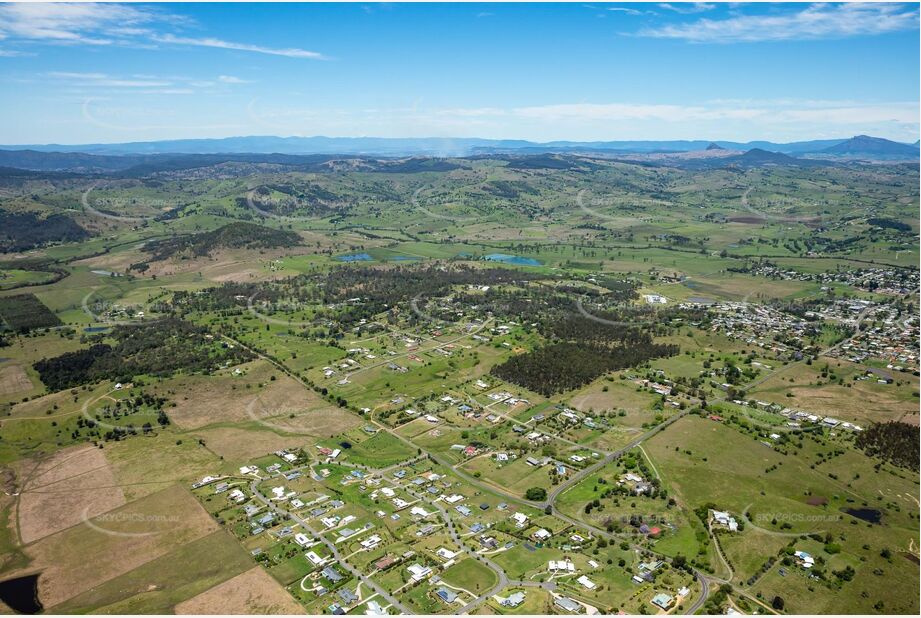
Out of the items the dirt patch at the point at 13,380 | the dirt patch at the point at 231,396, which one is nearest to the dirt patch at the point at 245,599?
the dirt patch at the point at 231,396

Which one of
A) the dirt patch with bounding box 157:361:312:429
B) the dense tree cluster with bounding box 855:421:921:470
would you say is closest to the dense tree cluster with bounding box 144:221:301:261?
the dirt patch with bounding box 157:361:312:429

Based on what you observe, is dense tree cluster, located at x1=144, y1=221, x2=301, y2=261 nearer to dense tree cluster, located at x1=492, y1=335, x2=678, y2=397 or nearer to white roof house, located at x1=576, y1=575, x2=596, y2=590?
dense tree cluster, located at x1=492, y1=335, x2=678, y2=397

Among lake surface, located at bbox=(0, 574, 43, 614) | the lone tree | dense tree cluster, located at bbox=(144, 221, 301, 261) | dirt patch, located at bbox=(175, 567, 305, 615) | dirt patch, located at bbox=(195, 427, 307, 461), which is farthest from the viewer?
dense tree cluster, located at bbox=(144, 221, 301, 261)

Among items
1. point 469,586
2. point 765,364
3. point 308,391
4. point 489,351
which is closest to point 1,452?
point 308,391

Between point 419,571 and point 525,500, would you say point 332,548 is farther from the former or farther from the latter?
point 525,500

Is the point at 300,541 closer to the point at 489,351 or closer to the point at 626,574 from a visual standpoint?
the point at 626,574

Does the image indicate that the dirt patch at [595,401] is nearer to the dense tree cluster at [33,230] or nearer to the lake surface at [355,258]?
the lake surface at [355,258]
